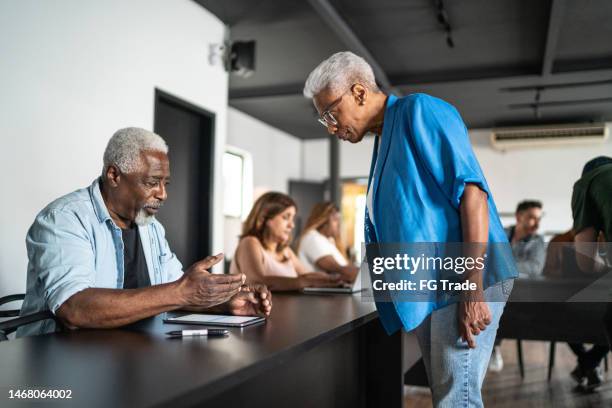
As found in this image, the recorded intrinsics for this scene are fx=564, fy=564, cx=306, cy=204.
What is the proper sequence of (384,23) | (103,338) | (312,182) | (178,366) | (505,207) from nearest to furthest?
(178,366) < (103,338) < (384,23) < (505,207) < (312,182)

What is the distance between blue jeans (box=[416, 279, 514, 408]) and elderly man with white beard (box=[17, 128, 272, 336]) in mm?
532

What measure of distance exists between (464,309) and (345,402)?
3.13ft

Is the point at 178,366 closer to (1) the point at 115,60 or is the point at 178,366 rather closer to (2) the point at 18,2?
(2) the point at 18,2

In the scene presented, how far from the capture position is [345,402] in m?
2.10

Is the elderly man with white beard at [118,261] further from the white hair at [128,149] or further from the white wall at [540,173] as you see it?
the white wall at [540,173]

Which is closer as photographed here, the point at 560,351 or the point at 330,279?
the point at 330,279

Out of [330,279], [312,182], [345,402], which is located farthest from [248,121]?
[345,402]

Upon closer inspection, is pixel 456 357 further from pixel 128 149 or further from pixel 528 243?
pixel 528 243

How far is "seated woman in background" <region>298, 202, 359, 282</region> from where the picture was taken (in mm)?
4003

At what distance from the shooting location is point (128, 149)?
1.81m

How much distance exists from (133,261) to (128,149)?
0.38m

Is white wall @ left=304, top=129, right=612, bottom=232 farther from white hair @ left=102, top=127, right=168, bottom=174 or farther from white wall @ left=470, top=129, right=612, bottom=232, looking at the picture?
white hair @ left=102, top=127, right=168, bottom=174

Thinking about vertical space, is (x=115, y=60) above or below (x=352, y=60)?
above

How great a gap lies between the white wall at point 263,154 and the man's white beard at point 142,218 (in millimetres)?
5053
